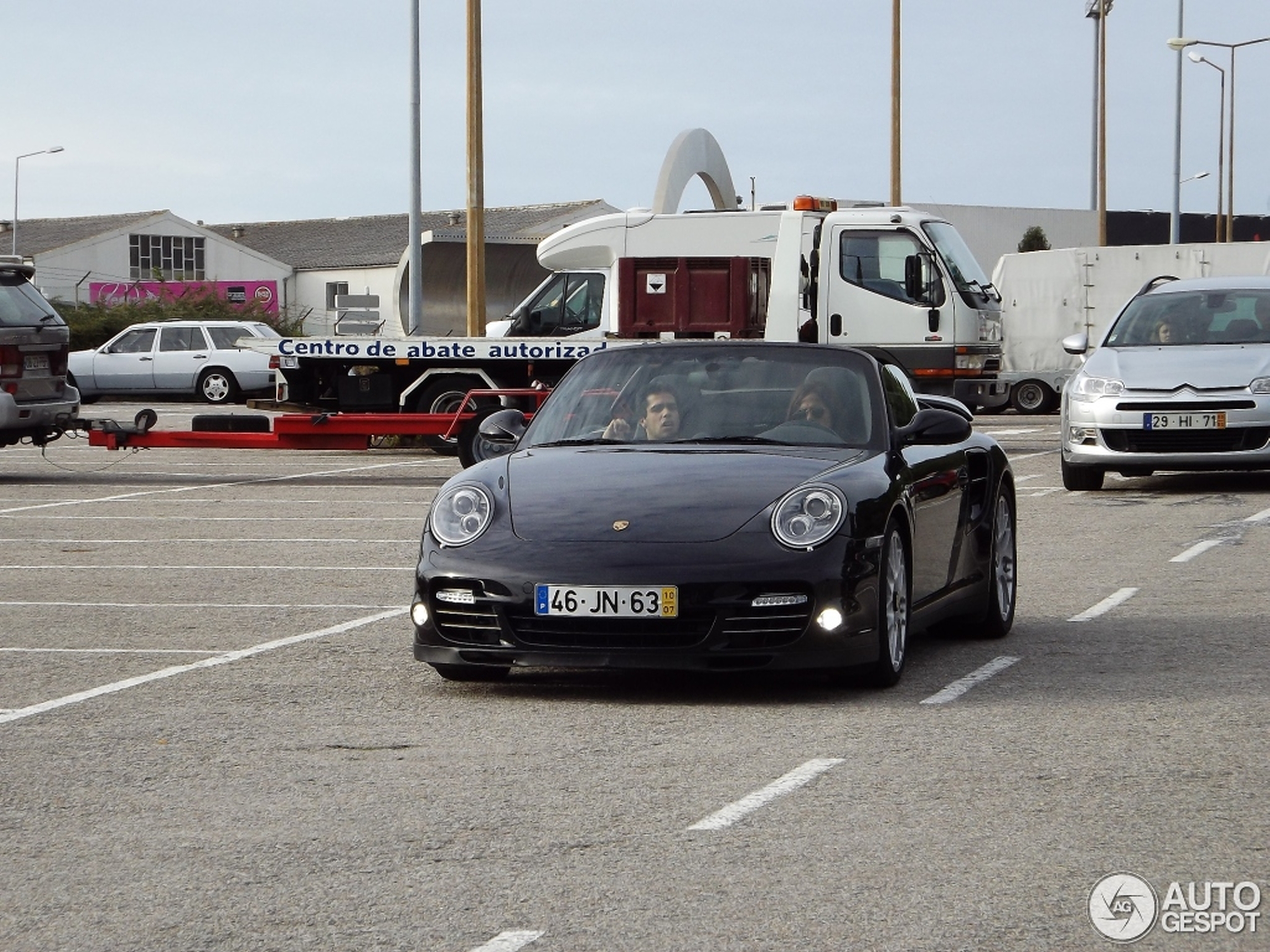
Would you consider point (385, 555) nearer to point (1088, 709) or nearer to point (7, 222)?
point (1088, 709)

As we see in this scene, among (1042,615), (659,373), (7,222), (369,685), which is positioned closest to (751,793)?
(369,685)

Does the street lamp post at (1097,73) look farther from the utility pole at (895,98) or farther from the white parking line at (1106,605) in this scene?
the white parking line at (1106,605)

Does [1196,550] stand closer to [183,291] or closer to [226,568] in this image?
[226,568]

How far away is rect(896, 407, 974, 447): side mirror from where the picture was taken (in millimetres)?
8078

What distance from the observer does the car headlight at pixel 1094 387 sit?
1633cm

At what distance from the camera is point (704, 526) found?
714 cm

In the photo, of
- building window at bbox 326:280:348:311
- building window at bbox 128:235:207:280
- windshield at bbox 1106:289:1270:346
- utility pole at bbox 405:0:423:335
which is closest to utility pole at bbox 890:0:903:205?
utility pole at bbox 405:0:423:335

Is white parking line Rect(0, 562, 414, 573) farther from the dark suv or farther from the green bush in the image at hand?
the green bush

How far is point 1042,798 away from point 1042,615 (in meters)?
4.33

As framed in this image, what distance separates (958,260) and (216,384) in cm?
1733

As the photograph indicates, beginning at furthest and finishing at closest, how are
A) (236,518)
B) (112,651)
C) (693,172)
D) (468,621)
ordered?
(693,172) → (236,518) → (112,651) → (468,621)

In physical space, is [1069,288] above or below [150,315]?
below

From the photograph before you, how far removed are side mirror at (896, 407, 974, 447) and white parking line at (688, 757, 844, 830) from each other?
2.24 meters

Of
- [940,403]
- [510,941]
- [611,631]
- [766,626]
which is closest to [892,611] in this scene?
[766,626]
